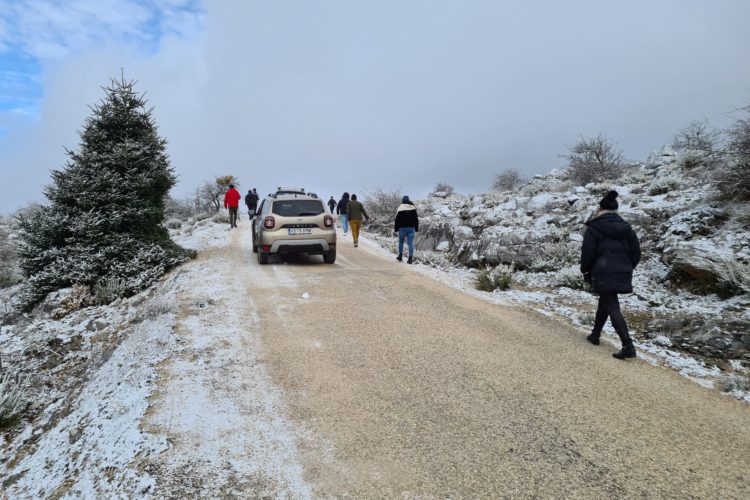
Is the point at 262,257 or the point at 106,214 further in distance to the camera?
the point at 262,257

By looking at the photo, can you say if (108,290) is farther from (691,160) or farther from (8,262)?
(691,160)

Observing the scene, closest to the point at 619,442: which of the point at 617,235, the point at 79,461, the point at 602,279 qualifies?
the point at 602,279

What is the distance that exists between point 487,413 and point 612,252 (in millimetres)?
2919

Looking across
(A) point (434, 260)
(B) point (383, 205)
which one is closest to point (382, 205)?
(B) point (383, 205)

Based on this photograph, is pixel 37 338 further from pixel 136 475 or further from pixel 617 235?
pixel 617 235

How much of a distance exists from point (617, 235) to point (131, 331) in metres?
6.87

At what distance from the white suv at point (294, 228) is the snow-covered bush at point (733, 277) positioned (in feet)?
25.7

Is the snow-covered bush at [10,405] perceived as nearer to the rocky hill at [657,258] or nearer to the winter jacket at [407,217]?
the rocky hill at [657,258]

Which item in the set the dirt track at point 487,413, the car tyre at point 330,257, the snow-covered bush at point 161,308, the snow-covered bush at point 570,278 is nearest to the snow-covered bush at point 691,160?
the snow-covered bush at point 570,278

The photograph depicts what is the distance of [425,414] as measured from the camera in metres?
3.80

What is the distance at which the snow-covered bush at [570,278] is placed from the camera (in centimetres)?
854

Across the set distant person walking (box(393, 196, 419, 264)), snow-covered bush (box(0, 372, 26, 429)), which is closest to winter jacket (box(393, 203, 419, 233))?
distant person walking (box(393, 196, 419, 264))

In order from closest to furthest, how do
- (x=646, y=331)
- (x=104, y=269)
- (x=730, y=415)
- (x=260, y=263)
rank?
(x=730, y=415) → (x=646, y=331) → (x=104, y=269) → (x=260, y=263)

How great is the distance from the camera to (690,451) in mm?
3332
